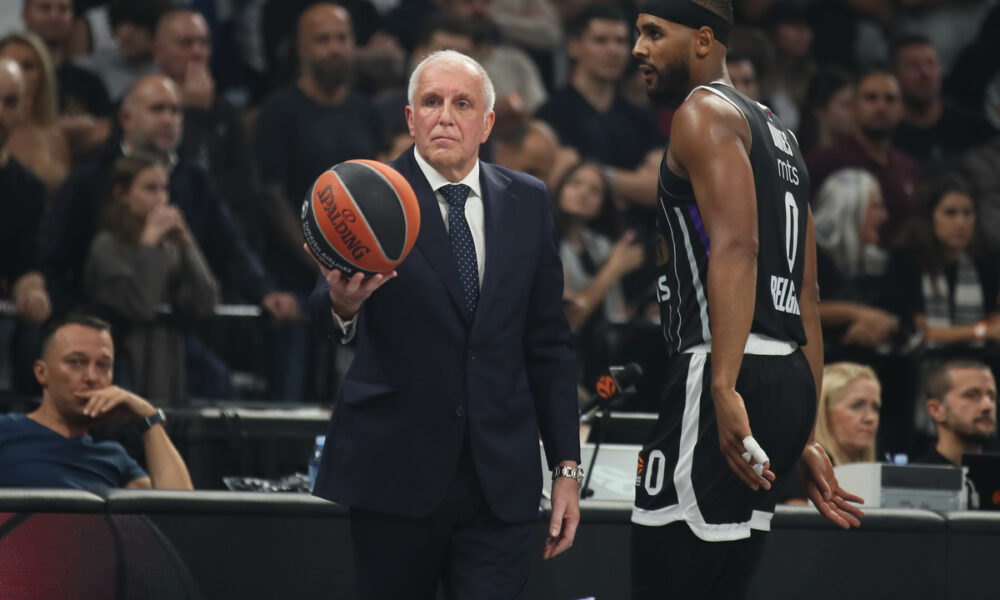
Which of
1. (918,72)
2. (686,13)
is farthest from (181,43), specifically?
(918,72)

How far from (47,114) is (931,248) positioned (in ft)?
16.7

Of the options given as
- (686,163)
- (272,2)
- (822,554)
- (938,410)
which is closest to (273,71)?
(272,2)

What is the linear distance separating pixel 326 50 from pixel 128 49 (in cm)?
115

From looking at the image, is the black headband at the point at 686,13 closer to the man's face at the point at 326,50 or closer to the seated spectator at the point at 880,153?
the man's face at the point at 326,50

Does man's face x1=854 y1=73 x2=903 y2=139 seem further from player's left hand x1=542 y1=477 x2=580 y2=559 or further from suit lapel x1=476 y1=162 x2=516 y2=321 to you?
player's left hand x1=542 y1=477 x2=580 y2=559

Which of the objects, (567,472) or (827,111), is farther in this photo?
(827,111)

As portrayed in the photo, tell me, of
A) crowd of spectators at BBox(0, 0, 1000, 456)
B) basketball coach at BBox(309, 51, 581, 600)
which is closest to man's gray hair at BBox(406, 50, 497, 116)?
basketball coach at BBox(309, 51, 581, 600)

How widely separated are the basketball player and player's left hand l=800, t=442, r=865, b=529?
135mm

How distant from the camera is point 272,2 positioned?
26.9 feet

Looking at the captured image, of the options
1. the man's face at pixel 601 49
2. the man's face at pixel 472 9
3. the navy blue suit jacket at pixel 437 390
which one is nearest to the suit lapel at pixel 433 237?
the navy blue suit jacket at pixel 437 390

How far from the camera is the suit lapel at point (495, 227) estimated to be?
2.96 metres

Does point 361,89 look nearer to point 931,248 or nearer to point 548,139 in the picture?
point 548,139

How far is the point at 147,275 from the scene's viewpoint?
6.46 m

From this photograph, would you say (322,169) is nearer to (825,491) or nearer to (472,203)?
(472,203)
